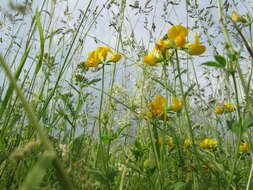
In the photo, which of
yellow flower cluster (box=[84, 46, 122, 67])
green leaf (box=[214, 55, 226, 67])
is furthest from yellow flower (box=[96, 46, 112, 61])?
green leaf (box=[214, 55, 226, 67])

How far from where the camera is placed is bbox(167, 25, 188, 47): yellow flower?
0.95 meters

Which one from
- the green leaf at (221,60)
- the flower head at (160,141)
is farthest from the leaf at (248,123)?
the flower head at (160,141)

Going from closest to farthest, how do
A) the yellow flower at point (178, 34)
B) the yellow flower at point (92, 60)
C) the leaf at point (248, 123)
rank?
1. the leaf at point (248, 123)
2. the yellow flower at point (178, 34)
3. the yellow flower at point (92, 60)

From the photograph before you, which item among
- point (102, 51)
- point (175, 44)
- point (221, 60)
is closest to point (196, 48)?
point (175, 44)

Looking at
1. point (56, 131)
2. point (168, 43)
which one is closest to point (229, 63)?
point (168, 43)

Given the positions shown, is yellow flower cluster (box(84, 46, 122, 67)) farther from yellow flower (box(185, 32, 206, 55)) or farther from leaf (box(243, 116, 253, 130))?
leaf (box(243, 116, 253, 130))

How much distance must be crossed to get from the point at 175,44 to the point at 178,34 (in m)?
0.04

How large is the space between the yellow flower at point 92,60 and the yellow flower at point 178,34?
16.9 inches

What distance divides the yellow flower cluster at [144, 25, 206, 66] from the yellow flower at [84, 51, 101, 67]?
28 cm

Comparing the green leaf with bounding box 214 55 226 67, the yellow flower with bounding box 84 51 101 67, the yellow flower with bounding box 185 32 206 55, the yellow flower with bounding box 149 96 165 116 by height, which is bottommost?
the yellow flower with bounding box 149 96 165 116

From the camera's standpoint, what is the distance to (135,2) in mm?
1916

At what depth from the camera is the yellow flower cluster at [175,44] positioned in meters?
0.96

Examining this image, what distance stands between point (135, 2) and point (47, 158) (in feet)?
6.02

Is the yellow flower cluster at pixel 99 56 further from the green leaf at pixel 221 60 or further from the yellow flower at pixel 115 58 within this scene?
the green leaf at pixel 221 60
